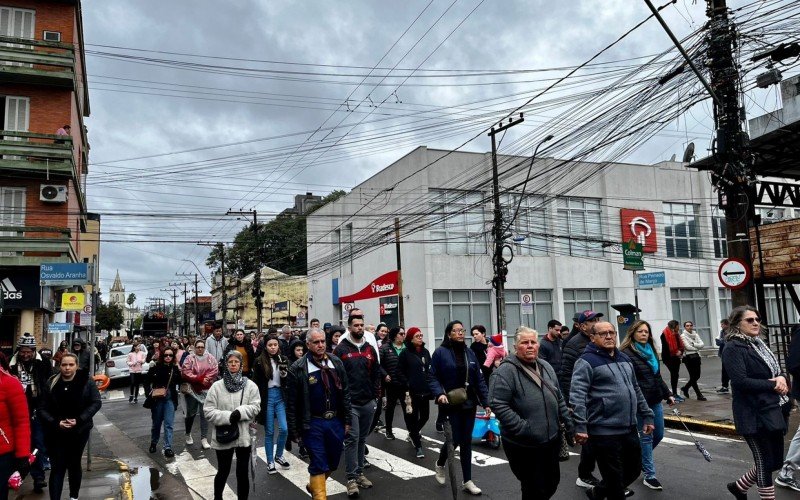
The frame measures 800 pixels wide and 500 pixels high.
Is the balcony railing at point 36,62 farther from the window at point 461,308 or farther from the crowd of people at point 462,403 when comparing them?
the window at point 461,308

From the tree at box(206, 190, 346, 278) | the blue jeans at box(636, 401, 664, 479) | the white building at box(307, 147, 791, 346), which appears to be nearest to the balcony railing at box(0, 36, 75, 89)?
the white building at box(307, 147, 791, 346)

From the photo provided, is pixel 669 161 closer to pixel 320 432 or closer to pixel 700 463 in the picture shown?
pixel 700 463

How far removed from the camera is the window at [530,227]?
29.9 metres

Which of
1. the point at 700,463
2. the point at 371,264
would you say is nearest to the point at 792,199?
the point at 700,463

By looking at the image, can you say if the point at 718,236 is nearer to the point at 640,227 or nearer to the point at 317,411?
the point at 640,227

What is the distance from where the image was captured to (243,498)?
6.19 metres

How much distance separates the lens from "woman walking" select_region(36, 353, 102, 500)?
6.26m

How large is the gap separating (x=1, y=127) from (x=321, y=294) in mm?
21844

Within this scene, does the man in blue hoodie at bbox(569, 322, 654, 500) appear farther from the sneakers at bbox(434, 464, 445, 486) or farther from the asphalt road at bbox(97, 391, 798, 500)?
the sneakers at bbox(434, 464, 445, 486)

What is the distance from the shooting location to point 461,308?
28391 millimetres

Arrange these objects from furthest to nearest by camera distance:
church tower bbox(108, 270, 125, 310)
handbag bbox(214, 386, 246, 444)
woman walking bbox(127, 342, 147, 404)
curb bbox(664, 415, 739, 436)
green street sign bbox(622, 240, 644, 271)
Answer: church tower bbox(108, 270, 125, 310) < woman walking bbox(127, 342, 147, 404) < green street sign bbox(622, 240, 644, 271) < curb bbox(664, 415, 739, 436) < handbag bbox(214, 386, 246, 444)

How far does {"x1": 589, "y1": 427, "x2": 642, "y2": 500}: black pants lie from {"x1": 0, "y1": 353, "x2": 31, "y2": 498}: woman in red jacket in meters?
4.76

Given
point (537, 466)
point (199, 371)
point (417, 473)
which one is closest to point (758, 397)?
point (537, 466)

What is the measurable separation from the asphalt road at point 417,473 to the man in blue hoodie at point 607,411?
1.56 metres
